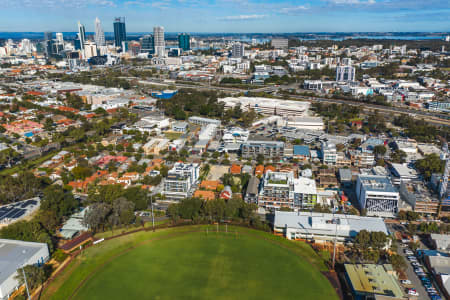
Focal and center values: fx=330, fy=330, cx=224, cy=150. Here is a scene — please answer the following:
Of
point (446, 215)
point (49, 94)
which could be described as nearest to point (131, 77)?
point (49, 94)

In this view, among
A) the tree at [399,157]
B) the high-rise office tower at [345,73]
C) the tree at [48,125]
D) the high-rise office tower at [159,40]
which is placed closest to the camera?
the tree at [399,157]

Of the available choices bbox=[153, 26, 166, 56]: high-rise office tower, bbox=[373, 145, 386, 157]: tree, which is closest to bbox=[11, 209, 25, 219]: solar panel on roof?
bbox=[373, 145, 386, 157]: tree

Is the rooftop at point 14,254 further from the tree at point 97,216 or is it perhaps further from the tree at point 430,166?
the tree at point 430,166

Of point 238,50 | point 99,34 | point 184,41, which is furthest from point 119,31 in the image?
point 238,50

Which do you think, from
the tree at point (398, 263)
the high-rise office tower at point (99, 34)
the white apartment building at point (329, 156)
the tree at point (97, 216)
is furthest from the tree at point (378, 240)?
the high-rise office tower at point (99, 34)

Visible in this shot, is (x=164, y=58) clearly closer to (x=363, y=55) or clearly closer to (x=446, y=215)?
(x=363, y=55)

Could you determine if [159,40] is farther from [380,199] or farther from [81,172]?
[380,199]
